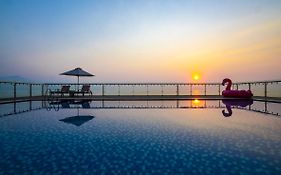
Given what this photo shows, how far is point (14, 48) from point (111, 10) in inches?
431

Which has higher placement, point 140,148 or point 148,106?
point 148,106

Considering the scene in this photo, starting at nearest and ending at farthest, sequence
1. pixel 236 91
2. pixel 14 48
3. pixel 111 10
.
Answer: pixel 111 10 < pixel 236 91 < pixel 14 48

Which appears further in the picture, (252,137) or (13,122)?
(13,122)

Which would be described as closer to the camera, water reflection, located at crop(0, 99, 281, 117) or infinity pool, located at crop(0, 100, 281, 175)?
infinity pool, located at crop(0, 100, 281, 175)

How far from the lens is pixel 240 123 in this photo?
6.46 meters

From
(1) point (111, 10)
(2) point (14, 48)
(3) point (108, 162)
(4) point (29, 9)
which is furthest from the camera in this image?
(2) point (14, 48)

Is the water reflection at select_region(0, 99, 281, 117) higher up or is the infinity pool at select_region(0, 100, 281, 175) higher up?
the water reflection at select_region(0, 99, 281, 117)

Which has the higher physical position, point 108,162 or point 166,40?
point 166,40

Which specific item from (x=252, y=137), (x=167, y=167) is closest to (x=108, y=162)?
(x=167, y=167)

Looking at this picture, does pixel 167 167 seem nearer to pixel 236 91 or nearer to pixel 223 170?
pixel 223 170

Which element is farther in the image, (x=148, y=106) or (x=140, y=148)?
(x=148, y=106)

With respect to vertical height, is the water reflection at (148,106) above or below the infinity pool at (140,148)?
above

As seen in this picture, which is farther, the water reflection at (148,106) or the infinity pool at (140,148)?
the water reflection at (148,106)

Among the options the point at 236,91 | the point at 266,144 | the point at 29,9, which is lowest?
the point at 266,144
